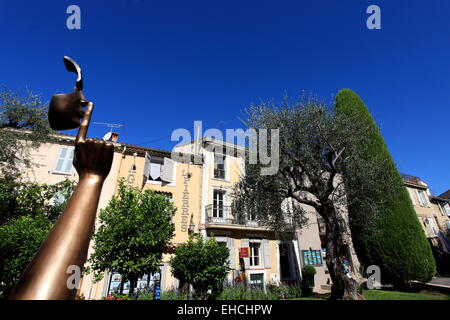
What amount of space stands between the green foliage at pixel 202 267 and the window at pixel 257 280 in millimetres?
4702

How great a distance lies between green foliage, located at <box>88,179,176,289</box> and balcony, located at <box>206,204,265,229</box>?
16.1ft

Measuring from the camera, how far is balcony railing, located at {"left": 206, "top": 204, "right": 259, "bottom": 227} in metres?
15.9

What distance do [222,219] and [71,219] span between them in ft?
50.0

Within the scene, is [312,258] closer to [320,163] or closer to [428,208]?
[320,163]

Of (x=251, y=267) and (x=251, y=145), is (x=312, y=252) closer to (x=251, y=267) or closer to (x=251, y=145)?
(x=251, y=267)

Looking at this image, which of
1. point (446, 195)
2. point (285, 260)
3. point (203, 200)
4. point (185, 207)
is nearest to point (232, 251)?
point (203, 200)

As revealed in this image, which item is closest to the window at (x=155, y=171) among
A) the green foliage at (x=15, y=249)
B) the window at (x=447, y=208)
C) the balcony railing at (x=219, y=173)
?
the balcony railing at (x=219, y=173)

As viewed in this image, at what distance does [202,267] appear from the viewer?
443 inches

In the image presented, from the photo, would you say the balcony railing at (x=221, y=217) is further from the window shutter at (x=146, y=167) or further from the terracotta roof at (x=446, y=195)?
the terracotta roof at (x=446, y=195)

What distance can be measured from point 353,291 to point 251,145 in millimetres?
Answer: 8031

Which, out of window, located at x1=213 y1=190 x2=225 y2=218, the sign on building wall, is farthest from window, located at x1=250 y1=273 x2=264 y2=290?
window, located at x1=213 y1=190 x2=225 y2=218

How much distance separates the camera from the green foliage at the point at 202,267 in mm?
11055

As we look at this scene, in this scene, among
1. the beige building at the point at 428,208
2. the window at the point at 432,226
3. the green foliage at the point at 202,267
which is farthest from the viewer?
the beige building at the point at 428,208
